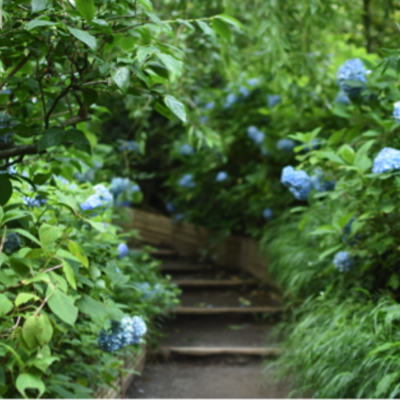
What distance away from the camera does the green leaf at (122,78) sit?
4.00ft

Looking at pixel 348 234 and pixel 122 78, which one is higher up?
pixel 122 78

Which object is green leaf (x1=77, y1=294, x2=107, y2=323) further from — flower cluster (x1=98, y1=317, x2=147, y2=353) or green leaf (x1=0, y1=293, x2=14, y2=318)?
flower cluster (x1=98, y1=317, x2=147, y2=353)

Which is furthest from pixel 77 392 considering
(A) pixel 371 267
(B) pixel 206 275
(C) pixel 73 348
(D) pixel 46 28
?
(B) pixel 206 275

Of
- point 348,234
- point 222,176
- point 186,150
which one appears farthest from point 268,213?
point 348,234

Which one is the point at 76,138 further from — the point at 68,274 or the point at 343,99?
the point at 343,99

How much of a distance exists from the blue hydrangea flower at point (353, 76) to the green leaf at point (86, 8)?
6.39ft

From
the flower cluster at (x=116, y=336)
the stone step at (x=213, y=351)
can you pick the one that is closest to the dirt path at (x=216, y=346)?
the stone step at (x=213, y=351)

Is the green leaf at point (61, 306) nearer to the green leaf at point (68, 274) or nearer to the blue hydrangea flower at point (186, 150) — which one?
the green leaf at point (68, 274)

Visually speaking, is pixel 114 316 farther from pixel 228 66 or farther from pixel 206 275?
pixel 206 275

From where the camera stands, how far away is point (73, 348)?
2102 millimetres

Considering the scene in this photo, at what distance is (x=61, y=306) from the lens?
3.54 ft

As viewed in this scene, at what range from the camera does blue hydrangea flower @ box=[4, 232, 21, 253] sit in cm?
133

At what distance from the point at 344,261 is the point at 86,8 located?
1.91m

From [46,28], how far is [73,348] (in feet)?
4.32
